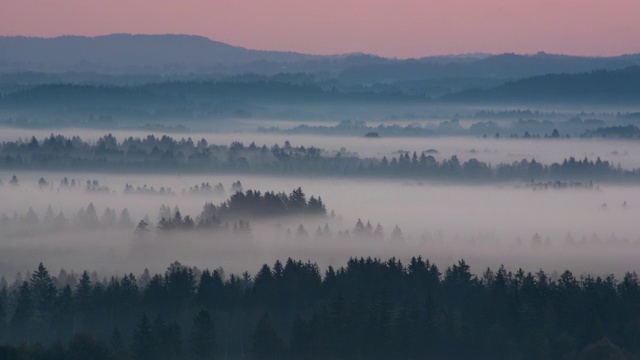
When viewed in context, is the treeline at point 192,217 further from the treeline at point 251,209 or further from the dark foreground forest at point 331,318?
the dark foreground forest at point 331,318

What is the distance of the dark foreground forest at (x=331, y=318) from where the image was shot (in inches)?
1788

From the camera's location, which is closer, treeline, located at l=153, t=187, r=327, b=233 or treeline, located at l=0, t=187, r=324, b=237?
treeline, located at l=0, t=187, r=324, b=237

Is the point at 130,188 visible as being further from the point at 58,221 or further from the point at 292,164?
the point at 58,221

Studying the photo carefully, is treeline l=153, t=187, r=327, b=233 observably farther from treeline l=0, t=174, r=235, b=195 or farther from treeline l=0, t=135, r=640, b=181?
treeline l=0, t=135, r=640, b=181

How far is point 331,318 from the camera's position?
46.9 meters

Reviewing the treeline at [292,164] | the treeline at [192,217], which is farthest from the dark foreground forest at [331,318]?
the treeline at [292,164]

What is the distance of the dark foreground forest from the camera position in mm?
45406

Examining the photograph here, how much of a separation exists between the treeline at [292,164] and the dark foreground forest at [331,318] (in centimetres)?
12274

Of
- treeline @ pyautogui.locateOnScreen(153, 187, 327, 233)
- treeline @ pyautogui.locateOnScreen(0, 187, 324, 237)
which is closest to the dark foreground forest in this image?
treeline @ pyautogui.locateOnScreen(0, 187, 324, 237)

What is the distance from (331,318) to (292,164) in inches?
5231

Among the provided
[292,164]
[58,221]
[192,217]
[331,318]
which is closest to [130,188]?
[292,164]

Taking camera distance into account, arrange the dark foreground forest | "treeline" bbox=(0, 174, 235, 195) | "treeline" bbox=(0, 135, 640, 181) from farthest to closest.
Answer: "treeline" bbox=(0, 135, 640, 181), "treeline" bbox=(0, 174, 235, 195), the dark foreground forest

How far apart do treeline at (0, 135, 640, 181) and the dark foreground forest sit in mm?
122739

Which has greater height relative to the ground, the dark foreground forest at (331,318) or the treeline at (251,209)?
the dark foreground forest at (331,318)
